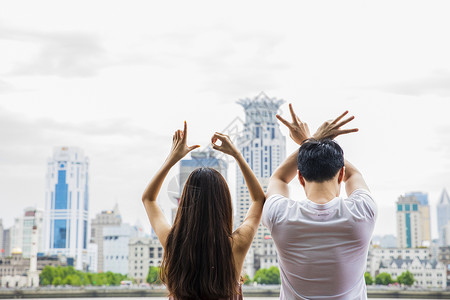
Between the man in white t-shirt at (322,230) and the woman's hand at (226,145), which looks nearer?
the man in white t-shirt at (322,230)

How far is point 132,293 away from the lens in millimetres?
29016

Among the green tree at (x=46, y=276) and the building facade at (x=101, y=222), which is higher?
the building facade at (x=101, y=222)

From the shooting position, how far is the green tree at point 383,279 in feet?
92.3

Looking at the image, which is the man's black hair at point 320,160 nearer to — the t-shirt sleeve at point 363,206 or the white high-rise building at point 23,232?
the t-shirt sleeve at point 363,206

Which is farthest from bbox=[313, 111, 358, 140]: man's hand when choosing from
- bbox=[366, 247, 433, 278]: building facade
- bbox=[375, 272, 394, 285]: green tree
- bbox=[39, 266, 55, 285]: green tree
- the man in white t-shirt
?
bbox=[39, 266, 55, 285]: green tree

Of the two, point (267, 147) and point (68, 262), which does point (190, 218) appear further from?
point (267, 147)

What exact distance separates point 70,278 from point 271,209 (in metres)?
31.6

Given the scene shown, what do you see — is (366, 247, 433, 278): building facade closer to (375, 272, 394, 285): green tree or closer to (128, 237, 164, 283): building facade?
(375, 272, 394, 285): green tree

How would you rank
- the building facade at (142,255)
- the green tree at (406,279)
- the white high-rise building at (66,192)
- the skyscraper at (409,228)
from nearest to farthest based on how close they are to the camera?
the green tree at (406,279) < the building facade at (142,255) < the skyscraper at (409,228) < the white high-rise building at (66,192)

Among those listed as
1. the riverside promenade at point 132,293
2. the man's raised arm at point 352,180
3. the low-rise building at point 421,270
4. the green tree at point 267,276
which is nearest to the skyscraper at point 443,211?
the low-rise building at point 421,270

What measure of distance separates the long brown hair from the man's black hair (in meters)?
0.18

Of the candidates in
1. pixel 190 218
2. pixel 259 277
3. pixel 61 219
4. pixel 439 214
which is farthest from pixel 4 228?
pixel 190 218

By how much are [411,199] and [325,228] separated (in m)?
47.3

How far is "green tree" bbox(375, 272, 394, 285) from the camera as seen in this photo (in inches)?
1108
